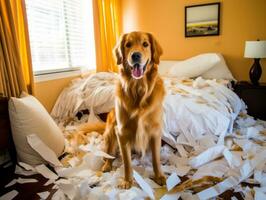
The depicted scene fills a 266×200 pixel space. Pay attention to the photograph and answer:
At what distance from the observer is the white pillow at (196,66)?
2879mm

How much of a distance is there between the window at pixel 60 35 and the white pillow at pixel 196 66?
54.1 inches

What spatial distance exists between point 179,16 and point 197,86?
69.0 inches

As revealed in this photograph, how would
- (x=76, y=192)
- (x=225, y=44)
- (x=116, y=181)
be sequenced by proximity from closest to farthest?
(x=76, y=192)
(x=116, y=181)
(x=225, y=44)

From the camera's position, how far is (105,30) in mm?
3482

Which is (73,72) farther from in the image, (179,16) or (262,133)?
(262,133)

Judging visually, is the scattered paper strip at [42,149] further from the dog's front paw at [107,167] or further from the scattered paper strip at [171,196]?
the scattered paper strip at [171,196]

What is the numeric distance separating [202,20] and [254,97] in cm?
146

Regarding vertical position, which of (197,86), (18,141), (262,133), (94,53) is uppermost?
(94,53)

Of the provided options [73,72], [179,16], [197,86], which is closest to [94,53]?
[73,72]

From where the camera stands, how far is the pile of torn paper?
1.25 m

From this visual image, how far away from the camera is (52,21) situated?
9.04 ft

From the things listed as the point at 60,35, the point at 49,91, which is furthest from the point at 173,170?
the point at 60,35

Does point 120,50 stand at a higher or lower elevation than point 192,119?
higher

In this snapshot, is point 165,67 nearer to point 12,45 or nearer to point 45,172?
point 12,45
